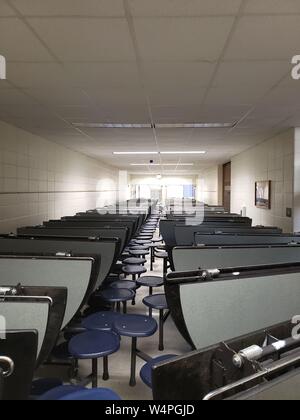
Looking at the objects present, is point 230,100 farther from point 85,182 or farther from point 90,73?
point 85,182

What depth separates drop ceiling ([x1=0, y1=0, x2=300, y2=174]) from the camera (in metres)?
1.87

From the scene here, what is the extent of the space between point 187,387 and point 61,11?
80.6 inches

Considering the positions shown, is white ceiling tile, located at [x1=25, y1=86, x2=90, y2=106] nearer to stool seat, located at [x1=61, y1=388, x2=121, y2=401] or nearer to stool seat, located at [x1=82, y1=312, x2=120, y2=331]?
stool seat, located at [x1=82, y1=312, x2=120, y2=331]

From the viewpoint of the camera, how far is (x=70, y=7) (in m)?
1.81

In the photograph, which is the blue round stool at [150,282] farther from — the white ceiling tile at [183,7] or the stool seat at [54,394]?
the white ceiling tile at [183,7]

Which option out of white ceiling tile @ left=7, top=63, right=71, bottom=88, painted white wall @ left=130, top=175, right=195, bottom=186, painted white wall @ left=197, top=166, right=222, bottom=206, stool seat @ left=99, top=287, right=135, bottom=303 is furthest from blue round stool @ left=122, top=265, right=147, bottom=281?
painted white wall @ left=130, top=175, right=195, bottom=186

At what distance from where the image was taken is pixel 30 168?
5859mm

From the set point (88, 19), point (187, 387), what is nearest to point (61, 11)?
point (88, 19)

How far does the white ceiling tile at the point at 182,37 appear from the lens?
1980mm

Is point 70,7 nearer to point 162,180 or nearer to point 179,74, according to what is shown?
point 179,74

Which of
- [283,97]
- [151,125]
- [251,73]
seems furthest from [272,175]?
[251,73]

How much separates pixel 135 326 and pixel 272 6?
2197 millimetres

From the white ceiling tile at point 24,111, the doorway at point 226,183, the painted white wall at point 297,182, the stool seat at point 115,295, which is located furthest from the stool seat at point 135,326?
the doorway at point 226,183

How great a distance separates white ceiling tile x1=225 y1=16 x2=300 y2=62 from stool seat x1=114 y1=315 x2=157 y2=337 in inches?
83.2
